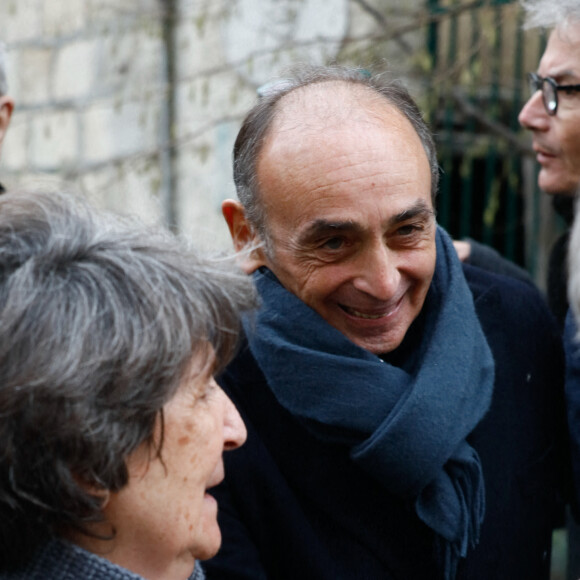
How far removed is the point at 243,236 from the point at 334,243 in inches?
11.5

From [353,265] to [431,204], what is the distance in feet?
0.77

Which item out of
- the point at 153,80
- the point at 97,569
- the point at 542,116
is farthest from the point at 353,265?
the point at 153,80

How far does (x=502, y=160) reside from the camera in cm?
513

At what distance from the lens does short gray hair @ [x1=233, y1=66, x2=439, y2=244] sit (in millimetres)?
2047

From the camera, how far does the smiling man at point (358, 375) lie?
192cm

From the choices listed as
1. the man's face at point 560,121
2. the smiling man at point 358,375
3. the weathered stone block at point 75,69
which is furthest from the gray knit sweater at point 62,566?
the weathered stone block at point 75,69

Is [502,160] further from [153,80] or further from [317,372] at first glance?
[317,372]

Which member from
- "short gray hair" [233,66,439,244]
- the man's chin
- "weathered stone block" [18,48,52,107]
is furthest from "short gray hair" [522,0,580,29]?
"weathered stone block" [18,48,52,107]

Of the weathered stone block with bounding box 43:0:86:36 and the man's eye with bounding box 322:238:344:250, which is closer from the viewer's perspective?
the man's eye with bounding box 322:238:344:250

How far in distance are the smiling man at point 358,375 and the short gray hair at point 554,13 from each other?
0.64 metres

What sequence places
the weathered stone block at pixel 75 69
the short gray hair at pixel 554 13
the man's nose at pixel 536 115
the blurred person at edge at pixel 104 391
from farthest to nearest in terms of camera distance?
the weathered stone block at pixel 75 69
the man's nose at pixel 536 115
the short gray hair at pixel 554 13
the blurred person at edge at pixel 104 391

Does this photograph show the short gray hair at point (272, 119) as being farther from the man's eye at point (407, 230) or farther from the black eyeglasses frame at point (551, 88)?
the black eyeglasses frame at point (551, 88)

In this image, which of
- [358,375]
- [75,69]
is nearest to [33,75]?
[75,69]

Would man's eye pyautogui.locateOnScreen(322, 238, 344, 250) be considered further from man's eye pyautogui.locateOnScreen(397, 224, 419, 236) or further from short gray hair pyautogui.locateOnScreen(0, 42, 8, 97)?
short gray hair pyautogui.locateOnScreen(0, 42, 8, 97)
